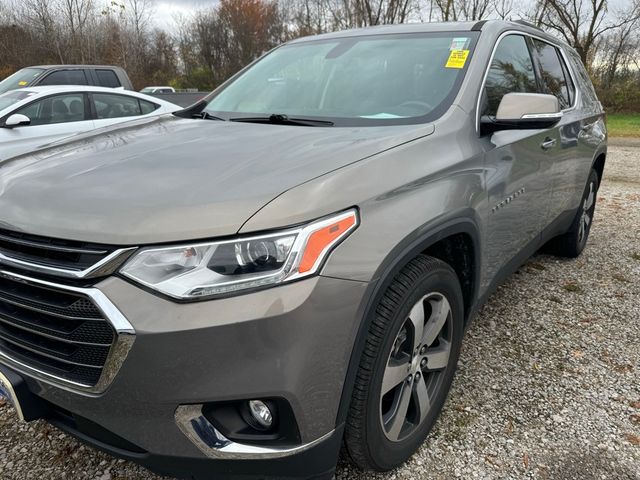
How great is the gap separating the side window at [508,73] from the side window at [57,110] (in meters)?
5.86

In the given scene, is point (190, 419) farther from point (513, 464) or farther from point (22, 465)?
point (513, 464)

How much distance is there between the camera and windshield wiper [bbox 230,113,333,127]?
7.29ft

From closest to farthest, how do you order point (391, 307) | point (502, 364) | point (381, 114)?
point (391, 307) → point (381, 114) → point (502, 364)

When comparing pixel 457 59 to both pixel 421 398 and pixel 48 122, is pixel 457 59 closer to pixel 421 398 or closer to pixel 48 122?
pixel 421 398

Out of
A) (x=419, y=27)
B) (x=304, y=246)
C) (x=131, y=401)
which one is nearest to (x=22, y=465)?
(x=131, y=401)

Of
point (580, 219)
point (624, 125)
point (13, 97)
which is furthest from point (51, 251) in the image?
point (624, 125)

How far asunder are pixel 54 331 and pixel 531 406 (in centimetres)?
211

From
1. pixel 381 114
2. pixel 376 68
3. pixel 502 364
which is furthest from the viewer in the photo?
pixel 502 364

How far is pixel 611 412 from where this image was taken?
237 cm

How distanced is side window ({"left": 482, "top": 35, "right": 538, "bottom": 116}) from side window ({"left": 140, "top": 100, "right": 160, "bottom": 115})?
6.12 m

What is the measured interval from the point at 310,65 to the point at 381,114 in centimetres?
80

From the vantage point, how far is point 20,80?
913cm

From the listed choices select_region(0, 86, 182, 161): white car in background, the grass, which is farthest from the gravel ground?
the grass

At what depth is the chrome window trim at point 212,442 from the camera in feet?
4.55
